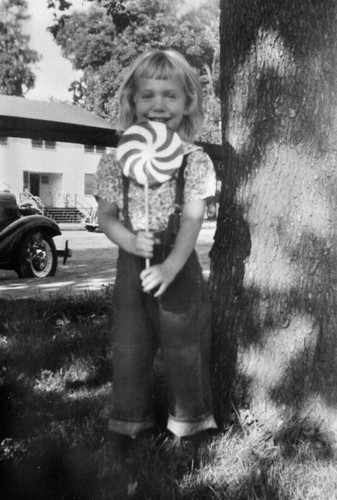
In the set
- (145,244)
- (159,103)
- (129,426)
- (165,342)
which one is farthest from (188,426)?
(159,103)

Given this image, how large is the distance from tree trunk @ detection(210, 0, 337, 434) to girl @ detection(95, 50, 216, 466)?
0.36 m

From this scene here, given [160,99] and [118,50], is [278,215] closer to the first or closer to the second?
[160,99]

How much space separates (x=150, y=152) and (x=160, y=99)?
0.26m

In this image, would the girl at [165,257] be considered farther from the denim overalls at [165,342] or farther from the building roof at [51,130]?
the building roof at [51,130]

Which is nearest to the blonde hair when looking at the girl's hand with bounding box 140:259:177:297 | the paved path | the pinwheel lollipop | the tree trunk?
the pinwheel lollipop

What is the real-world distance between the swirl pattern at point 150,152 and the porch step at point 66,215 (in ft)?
72.5

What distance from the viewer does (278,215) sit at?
248cm

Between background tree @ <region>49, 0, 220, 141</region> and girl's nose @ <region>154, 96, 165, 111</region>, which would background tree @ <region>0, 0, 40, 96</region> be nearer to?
background tree @ <region>49, 0, 220, 141</region>

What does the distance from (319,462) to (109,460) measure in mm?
756

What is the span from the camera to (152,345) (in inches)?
89.6

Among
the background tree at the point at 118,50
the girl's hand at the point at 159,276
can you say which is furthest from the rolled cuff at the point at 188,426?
the background tree at the point at 118,50

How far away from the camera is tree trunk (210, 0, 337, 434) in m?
2.44

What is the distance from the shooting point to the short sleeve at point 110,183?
2130 mm

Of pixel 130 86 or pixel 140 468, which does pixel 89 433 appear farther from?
pixel 130 86
